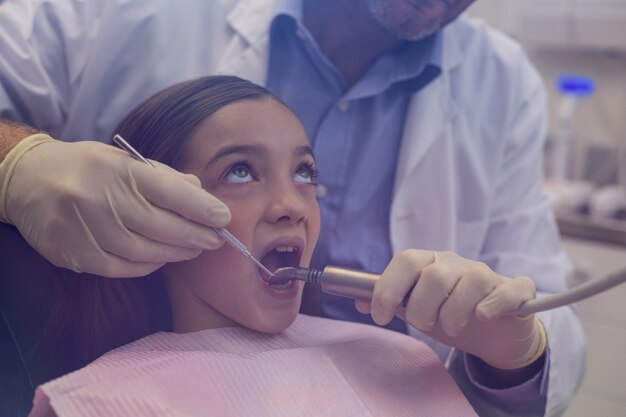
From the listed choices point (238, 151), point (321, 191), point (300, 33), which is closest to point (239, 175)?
point (238, 151)

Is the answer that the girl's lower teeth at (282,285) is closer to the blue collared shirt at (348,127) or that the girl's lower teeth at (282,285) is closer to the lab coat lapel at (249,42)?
the blue collared shirt at (348,127)

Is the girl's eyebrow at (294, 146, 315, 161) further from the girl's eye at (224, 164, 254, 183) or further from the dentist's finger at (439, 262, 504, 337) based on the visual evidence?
the dentist's finger at (439, 262, 504, 337)

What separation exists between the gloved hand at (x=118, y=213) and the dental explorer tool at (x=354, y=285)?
0.23 ft

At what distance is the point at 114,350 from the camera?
26.5 inches

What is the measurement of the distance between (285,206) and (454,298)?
0.52ft

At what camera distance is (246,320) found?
698mm

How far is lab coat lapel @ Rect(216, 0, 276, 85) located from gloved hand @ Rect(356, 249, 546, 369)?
0.24 metres

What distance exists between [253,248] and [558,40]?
1.52m

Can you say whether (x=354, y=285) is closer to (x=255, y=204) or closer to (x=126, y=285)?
(x=255, y=204)

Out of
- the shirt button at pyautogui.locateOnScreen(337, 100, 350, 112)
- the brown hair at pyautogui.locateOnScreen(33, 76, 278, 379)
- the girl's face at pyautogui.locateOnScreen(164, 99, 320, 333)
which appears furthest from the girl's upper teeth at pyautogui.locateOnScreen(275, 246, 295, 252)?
the shirt button at pyautogui.locateOnScreen(337, 100, 350, 112)

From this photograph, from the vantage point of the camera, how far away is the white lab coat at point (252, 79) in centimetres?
78

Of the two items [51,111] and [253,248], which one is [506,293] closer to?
[253,248]

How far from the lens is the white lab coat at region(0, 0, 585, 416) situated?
777 millimetres

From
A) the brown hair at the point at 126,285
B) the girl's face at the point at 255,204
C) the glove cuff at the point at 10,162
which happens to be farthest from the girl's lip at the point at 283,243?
the glove cuff at the point at 10,162
